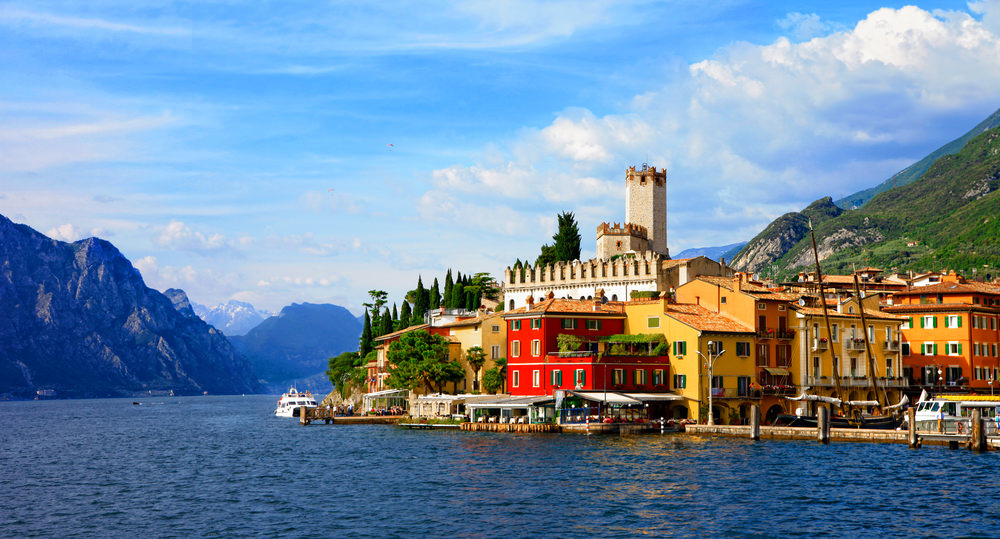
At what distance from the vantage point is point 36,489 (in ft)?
189

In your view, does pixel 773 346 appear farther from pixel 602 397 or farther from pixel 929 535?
pixel 929 535

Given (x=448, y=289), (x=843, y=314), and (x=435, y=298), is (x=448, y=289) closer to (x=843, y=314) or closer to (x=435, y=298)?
(x=435, y=298)

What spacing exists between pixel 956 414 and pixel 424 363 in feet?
171

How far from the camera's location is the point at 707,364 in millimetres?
86312

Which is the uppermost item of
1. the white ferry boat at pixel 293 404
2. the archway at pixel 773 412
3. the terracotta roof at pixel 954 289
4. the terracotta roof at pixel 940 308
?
the terracotta roof at pixel 954 289

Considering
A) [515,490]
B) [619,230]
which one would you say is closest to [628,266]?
[619,230]

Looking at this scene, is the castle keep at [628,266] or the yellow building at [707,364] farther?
the castle keep at [628,266]

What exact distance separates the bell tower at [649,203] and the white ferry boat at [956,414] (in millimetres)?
68730

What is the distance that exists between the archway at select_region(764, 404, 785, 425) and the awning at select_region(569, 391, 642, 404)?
42.9 ft

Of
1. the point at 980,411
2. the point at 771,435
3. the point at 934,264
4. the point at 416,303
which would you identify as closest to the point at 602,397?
the point at 771,435

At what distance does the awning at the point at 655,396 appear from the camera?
8600 centimetres

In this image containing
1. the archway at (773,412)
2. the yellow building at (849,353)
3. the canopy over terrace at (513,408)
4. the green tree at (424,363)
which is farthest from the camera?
the green tree at (424,363)

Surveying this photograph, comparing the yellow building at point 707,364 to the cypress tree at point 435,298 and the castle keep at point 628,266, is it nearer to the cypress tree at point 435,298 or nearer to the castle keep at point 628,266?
the castle keep at point 628,266

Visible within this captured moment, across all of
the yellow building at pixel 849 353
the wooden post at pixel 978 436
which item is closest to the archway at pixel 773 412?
the yellow building at pixel 849 353
